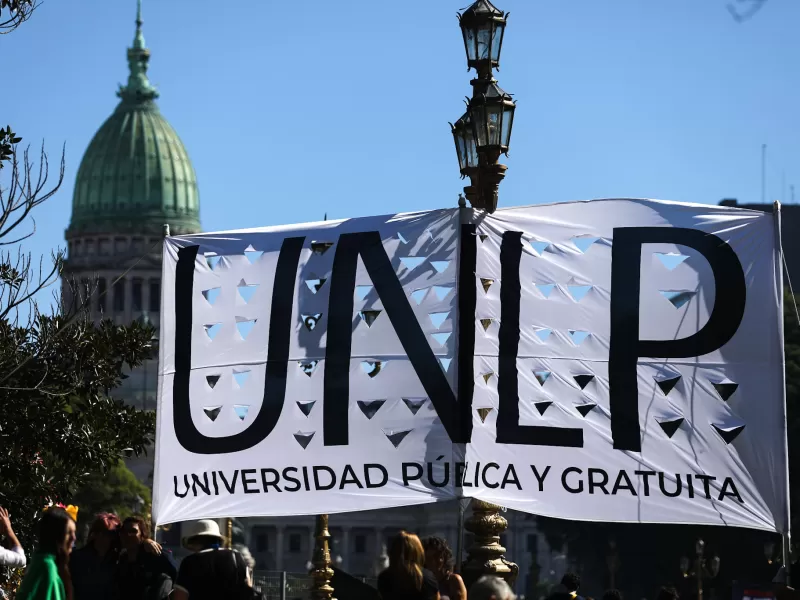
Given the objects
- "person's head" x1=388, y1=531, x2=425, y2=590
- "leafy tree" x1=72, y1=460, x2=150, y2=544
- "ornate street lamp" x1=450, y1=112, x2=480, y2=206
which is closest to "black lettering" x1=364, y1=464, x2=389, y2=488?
"person's head" x1=388, y1=531, x2=425, y2=590

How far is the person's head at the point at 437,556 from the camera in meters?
9.86

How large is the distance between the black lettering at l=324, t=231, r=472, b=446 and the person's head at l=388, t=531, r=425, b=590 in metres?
→ 2.19

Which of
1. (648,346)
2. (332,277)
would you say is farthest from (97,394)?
(648,346)

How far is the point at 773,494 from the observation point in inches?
403

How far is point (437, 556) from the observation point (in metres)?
9.88

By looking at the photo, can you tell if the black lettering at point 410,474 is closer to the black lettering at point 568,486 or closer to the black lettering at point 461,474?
the black lettering at point 461,474

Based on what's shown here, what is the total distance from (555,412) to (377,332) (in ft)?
4.02

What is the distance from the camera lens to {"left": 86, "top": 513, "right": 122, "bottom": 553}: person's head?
9391mm

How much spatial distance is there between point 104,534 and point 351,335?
229cm

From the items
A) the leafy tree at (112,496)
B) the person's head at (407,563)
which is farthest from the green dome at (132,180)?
the person's head at (407,563)

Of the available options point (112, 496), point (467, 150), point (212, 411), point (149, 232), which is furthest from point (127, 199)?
point (212, 411)

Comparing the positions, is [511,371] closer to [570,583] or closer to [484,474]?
[484,474]

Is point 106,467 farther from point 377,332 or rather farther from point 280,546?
point 280,546

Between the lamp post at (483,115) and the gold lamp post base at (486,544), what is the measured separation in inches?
101
